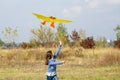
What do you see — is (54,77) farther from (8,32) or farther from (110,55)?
(8,32)

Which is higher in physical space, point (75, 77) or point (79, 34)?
point (79, 34)

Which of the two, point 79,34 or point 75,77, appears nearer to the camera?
point 75,77

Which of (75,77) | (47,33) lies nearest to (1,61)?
(75,77)

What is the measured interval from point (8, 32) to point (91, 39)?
1417cm

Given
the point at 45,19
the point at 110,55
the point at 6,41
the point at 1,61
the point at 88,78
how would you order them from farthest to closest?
the point at 6,41 < the point at 1,61 < the point at 110,55 < the point at 88,78 < the point at 45,19

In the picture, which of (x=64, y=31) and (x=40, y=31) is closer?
(x=40, y=31)

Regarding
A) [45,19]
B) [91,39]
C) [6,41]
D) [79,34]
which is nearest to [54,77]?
[45,19]

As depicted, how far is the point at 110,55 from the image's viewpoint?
20.2 m

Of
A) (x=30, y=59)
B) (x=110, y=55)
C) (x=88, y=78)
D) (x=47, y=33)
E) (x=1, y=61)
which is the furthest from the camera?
(x=47, y=33)

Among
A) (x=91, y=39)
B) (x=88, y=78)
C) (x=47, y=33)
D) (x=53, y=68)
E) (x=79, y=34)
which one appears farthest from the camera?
(x=79, y=34)

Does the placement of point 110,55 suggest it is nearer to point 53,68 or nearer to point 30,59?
point 30,59

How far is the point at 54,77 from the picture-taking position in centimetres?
908

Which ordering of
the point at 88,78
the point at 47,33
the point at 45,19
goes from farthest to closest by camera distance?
the point at 47,33 < the point at 88,78 < the point at 45,19

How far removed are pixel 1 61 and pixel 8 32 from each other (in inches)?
365
